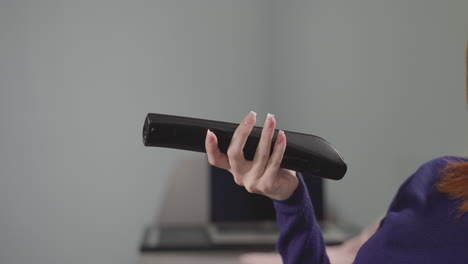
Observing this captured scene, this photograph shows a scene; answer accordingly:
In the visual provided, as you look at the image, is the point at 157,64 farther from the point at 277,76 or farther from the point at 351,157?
the point at 351,157

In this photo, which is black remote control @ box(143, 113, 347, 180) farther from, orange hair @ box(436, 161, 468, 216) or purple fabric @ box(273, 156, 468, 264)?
orange hair @ box(436, 161, 468, 216)

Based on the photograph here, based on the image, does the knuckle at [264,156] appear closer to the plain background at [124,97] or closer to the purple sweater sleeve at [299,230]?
the purple sweater sleeve at [299,230]

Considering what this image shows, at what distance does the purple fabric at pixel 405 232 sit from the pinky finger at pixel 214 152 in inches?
4.4

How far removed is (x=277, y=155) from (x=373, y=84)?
2.81 feet

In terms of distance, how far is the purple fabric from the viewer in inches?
20.9

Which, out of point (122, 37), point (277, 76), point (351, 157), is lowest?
point (351, 157)

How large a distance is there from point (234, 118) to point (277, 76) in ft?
0.81

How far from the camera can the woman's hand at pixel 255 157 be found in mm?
459

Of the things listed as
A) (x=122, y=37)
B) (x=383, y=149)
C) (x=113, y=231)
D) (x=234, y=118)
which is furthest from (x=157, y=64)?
(x=383, y=149)

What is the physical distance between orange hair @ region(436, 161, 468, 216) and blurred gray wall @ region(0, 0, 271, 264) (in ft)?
3.81

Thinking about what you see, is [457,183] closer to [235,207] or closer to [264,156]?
[264,156]

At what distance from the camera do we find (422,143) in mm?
1041

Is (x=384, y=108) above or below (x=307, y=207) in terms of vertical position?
above

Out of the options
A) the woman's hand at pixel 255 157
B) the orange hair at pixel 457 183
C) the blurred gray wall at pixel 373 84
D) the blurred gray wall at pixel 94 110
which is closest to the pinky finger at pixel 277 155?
the woman's hand at pixel 255 157
